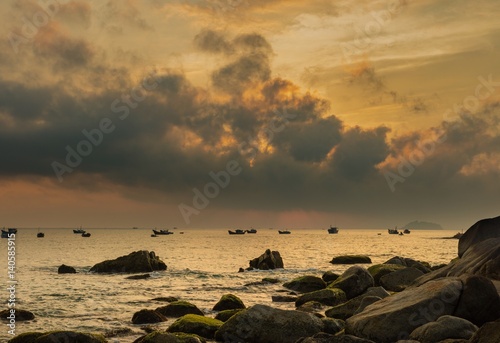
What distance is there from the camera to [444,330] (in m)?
15.1

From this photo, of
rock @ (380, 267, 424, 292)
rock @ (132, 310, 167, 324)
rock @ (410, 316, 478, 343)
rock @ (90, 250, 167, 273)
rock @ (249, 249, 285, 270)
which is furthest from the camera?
rock @ (249, 249, 285, 270)

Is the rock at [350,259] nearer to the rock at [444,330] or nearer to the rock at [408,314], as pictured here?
the rock at [408,314]

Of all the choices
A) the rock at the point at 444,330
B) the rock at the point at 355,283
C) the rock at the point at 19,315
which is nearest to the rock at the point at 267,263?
the rock at the point at 355,283

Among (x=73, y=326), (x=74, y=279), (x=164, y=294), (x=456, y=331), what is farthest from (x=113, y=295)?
(x=456, y=331)

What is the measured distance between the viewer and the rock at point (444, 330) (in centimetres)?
1498

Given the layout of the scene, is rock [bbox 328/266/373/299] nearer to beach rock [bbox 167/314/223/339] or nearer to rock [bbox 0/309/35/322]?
beach rock [bbox 167/314/223/339]

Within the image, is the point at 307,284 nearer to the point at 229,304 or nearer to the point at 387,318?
the point at 229,304

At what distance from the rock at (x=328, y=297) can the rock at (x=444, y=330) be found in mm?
15100

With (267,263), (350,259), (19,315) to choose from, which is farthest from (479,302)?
(350,259)

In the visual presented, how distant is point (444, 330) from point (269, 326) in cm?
727

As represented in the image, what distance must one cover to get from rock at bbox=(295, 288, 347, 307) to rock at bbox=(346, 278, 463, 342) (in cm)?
1224

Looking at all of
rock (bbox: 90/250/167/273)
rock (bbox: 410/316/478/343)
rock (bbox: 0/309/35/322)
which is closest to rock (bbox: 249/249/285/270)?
rock (bbox: 90/250/167/273)

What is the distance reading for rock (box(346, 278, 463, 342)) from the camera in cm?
1706

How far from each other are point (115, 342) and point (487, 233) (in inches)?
697
